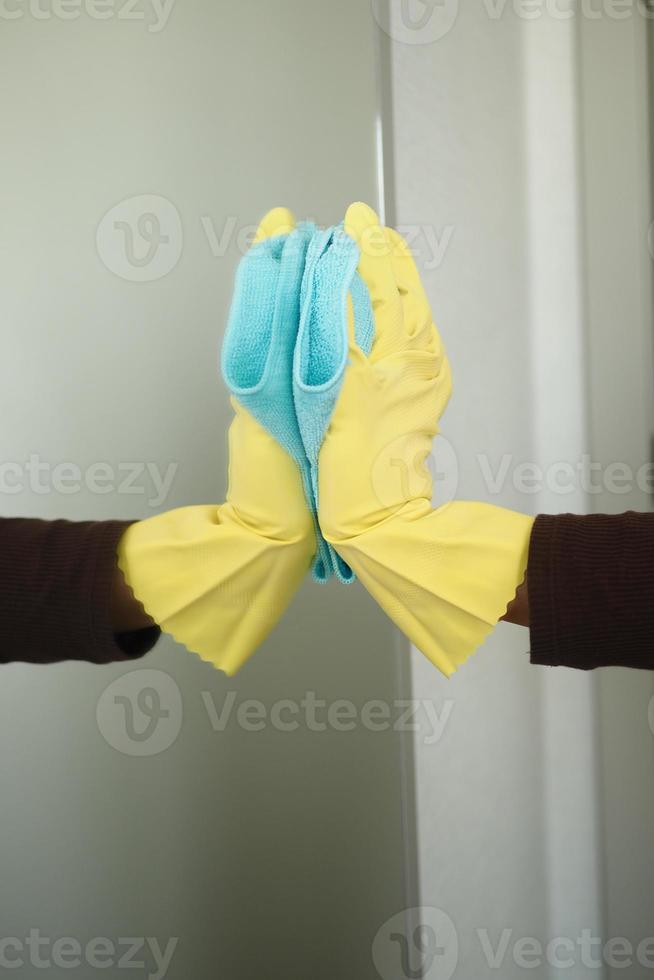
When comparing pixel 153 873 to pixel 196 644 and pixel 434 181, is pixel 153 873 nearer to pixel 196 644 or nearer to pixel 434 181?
pixel 196 644

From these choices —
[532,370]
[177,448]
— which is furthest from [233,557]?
[532,370]

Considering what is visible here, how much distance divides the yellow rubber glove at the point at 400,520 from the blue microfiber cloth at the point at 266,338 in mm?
31

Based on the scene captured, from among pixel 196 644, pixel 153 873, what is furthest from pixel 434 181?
pixel 153 873

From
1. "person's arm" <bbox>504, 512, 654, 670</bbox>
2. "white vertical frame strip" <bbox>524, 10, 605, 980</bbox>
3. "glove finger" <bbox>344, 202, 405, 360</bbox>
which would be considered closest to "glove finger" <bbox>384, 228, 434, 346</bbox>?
"glove finger" <bbox>344, 202, 405, 360</bbox>

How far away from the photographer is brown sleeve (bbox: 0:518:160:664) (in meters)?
0.47

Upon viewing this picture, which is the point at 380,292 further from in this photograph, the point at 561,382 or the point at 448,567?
the point at 561,382

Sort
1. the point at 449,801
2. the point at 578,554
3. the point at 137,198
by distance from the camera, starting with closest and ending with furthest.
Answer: the point at 578,554 < the point at 137,198 < the point at 449,801

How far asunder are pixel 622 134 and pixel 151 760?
0.73 metres

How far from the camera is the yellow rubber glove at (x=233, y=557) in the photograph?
49cm

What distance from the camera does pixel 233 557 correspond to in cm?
49

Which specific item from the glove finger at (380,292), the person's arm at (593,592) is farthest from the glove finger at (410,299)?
the person's arm at (593,592)

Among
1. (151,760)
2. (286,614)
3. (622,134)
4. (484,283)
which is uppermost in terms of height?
(622,134)

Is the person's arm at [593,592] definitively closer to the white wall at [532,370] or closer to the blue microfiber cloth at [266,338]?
the blue microfiber cloth at [266,338]

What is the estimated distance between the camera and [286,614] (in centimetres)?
85
